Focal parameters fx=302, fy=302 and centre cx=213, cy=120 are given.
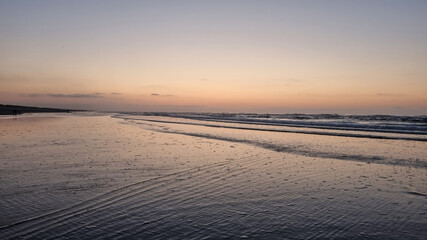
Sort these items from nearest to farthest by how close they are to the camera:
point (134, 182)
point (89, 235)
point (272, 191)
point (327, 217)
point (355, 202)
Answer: point (89, 235) < point (327, 217) < point (355, 202) < point (272, 191) < point (134, 182)

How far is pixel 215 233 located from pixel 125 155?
9.09m

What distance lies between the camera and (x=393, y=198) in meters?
7.39

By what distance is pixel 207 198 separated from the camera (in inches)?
281

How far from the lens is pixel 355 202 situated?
7.05 metres

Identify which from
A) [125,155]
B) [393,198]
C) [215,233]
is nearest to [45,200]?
[215,233]

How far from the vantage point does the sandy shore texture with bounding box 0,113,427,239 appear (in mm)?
5203

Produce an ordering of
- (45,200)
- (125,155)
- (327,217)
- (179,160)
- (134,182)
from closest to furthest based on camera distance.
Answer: (327,217), (45,200), (134,182), (179,160), (125,155)

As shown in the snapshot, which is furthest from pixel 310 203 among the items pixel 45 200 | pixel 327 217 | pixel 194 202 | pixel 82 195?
pixel 45 200

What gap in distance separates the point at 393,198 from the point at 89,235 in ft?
22.6

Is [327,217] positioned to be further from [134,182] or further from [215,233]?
[134,182]

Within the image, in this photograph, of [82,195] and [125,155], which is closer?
[82,195]

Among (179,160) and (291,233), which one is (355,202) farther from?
(179,160)

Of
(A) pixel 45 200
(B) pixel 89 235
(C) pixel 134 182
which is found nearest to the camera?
(B) pixel 89 235

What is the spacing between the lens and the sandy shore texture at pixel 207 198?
5.20m
